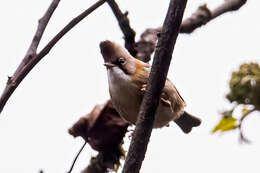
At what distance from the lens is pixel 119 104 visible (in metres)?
3.28

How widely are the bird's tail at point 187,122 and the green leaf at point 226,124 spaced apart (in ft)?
8.55

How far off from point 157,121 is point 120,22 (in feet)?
2.37

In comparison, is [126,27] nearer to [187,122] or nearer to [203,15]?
[203,15]

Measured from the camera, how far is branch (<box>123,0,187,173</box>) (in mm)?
1869

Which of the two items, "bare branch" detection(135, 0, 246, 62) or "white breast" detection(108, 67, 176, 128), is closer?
"white breast" detection(108, 67, 176, 128)

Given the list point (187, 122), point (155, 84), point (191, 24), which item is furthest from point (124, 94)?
point (187, 122)

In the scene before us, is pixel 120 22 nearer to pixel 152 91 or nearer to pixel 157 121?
pixel 157 121

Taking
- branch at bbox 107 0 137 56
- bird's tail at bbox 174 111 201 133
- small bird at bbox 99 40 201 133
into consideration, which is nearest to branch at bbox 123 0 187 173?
branch at bbox 107 0 137 56

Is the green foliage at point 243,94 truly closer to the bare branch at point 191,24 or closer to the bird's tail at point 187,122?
the bare branch at point 191,24

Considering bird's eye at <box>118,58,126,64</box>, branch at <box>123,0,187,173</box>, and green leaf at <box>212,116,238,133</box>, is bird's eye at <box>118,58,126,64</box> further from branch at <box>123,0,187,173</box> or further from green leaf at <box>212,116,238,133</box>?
green leaf at <box>212,116,238,133</box>

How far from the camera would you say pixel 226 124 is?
1779mm

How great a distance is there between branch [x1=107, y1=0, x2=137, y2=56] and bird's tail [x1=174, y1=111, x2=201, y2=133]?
3.26 ft

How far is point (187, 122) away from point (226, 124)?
2717 millimetres

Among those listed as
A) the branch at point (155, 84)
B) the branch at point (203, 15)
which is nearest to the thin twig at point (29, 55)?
the branch at point (155, 84)
